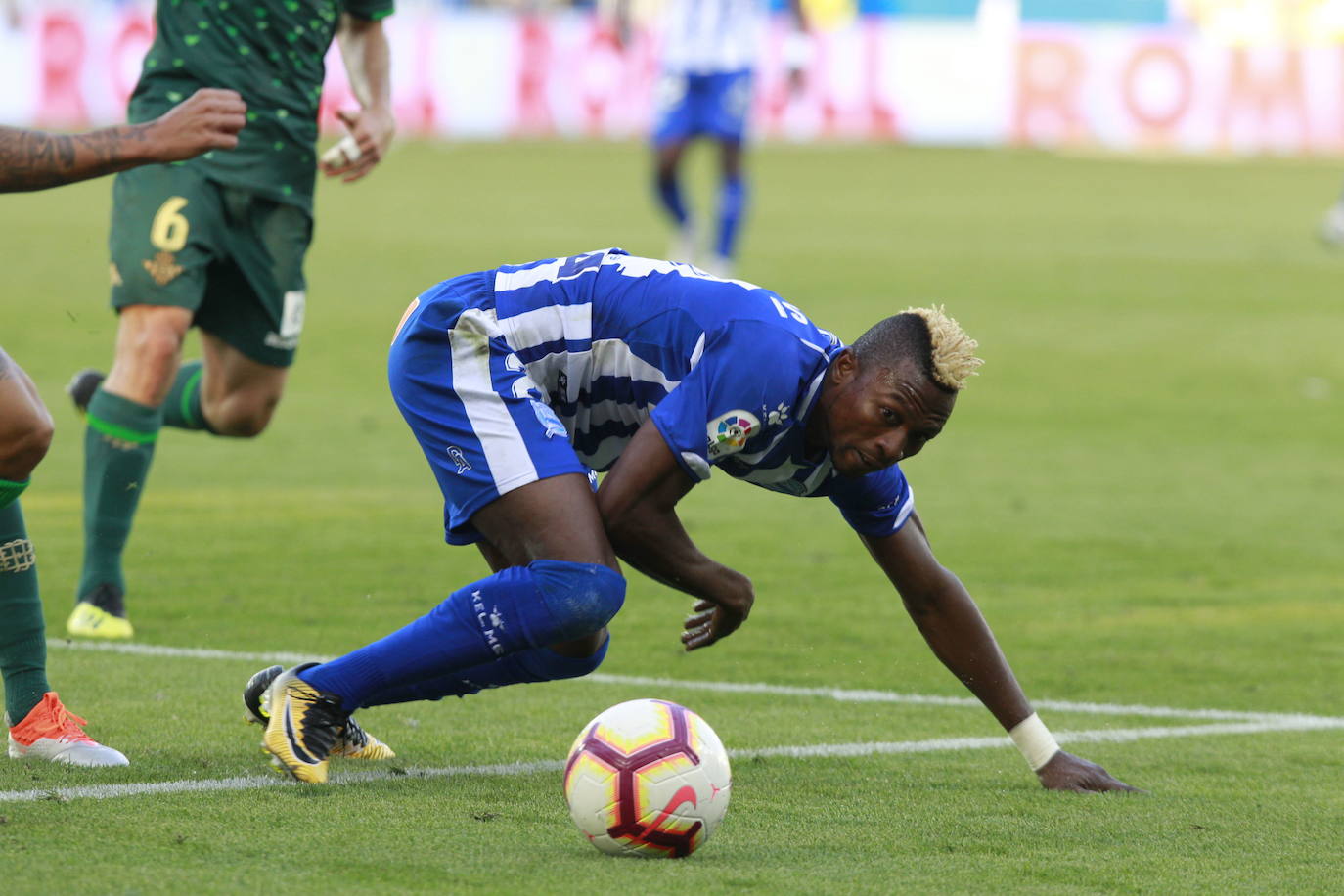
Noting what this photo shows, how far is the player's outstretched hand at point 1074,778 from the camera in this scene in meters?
5.37

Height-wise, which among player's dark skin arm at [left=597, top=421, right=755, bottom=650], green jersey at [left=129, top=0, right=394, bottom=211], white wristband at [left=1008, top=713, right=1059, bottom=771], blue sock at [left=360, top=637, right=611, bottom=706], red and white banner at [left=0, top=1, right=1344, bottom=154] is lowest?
red and white banner at [left=0, top=1, right=1344, bottom=154]

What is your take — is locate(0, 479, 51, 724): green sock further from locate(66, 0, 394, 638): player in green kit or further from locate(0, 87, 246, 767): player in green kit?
locate(66, 0, 394, 638): player in green kit

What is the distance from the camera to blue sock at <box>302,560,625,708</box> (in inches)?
192

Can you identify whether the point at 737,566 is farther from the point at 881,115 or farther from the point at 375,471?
the point at 881,115

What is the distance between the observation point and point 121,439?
23.6ft

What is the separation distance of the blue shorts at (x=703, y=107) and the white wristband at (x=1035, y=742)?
46.3 ft

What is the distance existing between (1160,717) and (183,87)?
388cm

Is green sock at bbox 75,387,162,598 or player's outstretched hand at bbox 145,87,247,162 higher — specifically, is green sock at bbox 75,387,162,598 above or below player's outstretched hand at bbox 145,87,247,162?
below

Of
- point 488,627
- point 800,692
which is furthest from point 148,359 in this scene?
point 488,627

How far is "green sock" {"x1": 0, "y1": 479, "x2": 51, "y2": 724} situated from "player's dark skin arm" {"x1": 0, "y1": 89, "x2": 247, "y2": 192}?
0.90 metres

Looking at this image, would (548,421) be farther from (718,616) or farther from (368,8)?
(368,8)

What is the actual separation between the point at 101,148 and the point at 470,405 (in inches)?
40.1

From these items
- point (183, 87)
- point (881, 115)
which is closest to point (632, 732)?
point (183, 87)

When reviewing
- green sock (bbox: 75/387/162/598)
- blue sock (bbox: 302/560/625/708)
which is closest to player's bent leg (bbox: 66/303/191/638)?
green sock (bbox: 75/387/162/598)
